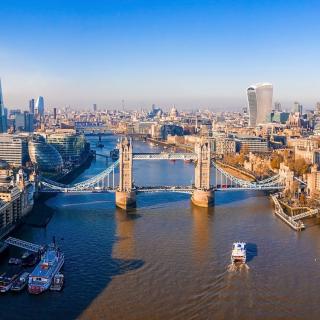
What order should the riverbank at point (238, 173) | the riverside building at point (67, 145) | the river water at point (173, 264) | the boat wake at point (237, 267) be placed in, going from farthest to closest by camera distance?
the riverside building at point (67, 145) < the riverbank at point (238, 173) < the boat wake at point (237, 267) < the river water at point (173, 264)

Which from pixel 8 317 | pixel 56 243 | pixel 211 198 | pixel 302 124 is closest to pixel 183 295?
pixel 8 317

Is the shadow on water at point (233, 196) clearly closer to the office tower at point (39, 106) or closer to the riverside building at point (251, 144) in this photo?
the riverside building at point (251, 144)

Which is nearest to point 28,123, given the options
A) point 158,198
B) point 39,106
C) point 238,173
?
point 238,173

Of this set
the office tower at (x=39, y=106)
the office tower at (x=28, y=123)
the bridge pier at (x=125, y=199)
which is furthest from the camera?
the office tower at (x=39, y=106)

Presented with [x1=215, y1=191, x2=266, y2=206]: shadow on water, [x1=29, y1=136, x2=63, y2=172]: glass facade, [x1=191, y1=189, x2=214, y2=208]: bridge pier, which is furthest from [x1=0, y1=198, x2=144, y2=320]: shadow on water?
[x1=29, y1=136, x2=63, y2=172]: glass facade

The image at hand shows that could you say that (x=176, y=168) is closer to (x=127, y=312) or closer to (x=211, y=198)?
(x=211, y=198)

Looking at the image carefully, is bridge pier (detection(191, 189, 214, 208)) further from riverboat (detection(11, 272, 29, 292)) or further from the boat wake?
riverboat (detection(11, 272, 29, 292))

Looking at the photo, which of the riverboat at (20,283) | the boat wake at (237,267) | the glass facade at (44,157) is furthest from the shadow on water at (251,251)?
the glass facade at (44,157)

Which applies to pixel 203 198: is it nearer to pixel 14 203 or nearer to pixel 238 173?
pixel 14 203
